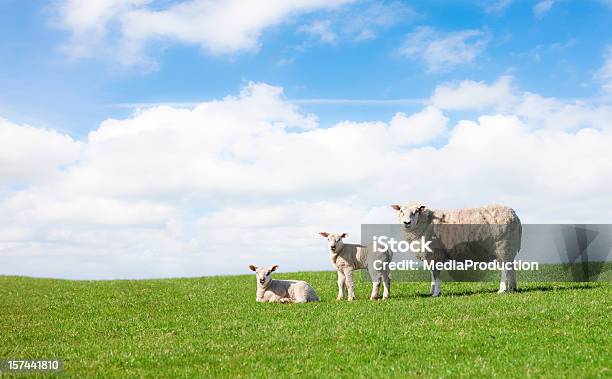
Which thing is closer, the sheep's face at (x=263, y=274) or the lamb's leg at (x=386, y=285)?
the sheep's face at (x=263, y=274)

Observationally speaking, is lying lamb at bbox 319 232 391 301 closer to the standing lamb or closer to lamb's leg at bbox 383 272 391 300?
lamb's leg at bbox 383 272 391 300

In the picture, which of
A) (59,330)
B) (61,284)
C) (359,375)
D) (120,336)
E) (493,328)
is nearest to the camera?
(359,375)

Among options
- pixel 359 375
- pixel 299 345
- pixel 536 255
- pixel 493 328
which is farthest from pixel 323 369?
pixel 536 255

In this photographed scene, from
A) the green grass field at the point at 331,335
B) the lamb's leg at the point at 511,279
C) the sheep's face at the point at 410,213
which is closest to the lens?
the green grass field at the point at 331,335

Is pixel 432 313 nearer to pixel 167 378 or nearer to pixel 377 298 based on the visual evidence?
pixel 377 298

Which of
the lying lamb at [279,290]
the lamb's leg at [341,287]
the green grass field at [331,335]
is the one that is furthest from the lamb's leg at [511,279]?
the lying lamb at [279,290]

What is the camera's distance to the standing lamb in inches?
970

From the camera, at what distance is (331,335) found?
15.4m

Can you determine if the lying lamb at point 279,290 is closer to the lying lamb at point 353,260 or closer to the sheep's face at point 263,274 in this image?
the sheep's face at point 263,274

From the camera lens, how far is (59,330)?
62.9 ft

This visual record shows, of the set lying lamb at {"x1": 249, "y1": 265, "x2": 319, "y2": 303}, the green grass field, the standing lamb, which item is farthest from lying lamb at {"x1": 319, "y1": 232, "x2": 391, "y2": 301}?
the standing lamb

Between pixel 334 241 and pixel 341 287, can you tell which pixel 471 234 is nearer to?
pixel 341 287

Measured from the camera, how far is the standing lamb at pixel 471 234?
2464cm

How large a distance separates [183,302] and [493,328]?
515 inches
